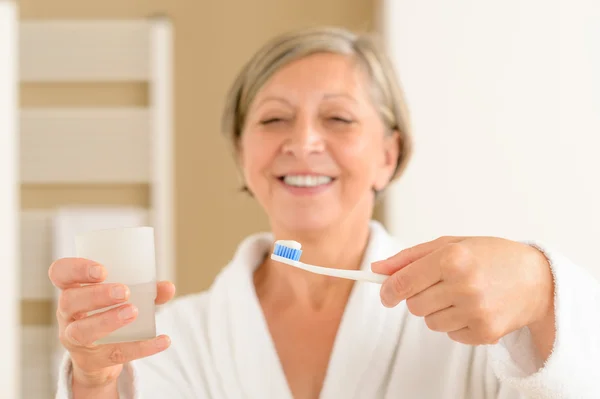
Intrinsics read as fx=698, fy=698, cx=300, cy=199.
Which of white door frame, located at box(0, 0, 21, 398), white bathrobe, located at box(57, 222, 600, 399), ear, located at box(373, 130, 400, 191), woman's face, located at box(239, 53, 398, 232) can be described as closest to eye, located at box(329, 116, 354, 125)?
woman's face, located at box(239, 53, 398, 232)

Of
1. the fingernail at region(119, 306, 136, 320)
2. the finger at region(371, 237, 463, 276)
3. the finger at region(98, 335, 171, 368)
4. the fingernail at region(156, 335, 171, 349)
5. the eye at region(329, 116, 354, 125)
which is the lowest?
the finger at region(98, 335, 171, 368)

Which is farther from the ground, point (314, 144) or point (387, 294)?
point (314, 144)

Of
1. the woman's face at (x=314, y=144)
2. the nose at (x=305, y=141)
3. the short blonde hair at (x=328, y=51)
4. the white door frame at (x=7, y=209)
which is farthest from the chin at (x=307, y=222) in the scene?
the white door frame at (x=7, y=209)

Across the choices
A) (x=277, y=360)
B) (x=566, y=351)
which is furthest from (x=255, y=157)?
(x=566, y=351)

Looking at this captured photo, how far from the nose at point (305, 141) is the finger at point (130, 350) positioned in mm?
427

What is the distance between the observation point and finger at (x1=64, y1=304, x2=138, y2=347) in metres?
0.78

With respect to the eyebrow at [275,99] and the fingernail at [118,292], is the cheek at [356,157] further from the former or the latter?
the fingernail at [118,292]

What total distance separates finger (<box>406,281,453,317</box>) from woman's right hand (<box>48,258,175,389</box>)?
0.96ft

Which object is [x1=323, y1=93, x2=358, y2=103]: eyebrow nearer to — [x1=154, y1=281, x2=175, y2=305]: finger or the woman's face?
the woman's face

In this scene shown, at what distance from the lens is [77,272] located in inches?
31.4

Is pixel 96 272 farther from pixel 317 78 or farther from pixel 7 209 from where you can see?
pixel 7 209

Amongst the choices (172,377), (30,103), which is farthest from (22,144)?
(172,377)

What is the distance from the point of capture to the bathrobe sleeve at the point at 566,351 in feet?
2.69

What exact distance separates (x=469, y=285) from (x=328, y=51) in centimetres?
60
